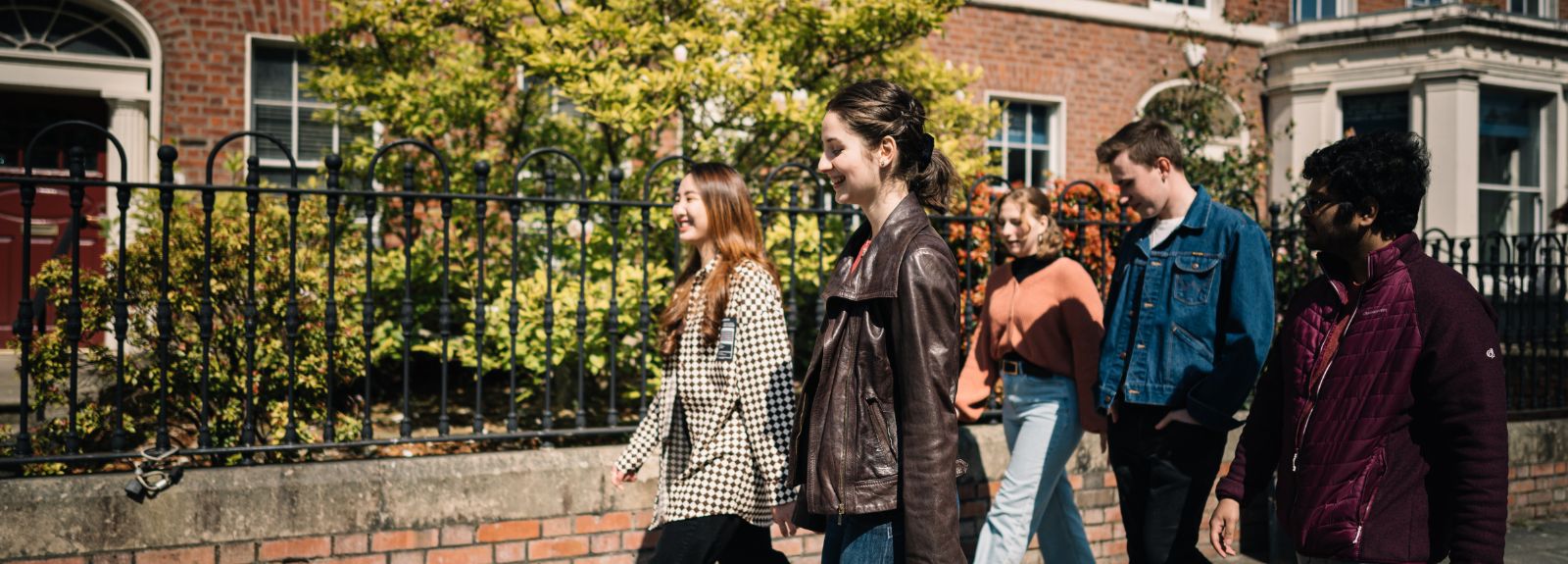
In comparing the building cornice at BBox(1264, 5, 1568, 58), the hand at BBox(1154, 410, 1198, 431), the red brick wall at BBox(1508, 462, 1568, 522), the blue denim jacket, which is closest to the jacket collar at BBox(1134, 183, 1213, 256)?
the blue denim jacket

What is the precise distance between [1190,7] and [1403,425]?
11.8 meters

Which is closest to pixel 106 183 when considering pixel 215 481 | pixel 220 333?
pixel 215 481

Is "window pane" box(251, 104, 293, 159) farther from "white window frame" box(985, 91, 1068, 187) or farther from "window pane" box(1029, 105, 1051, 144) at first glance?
"window pane" box(1029, 105, 1051, 144)

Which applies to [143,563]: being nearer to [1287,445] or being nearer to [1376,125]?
[1287,445]

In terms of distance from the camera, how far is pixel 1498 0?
13648 mm

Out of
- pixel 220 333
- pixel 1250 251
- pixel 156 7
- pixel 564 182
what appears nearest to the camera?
pixel 1250 251

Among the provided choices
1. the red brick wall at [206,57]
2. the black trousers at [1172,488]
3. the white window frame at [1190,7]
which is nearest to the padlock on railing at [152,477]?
the black trousers at [1172,488]

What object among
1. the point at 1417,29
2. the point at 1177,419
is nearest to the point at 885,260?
the point at 1177,419

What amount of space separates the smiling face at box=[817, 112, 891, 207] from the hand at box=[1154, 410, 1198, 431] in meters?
1.42

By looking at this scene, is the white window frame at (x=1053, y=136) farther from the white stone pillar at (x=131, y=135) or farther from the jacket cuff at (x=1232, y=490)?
the jacket cuff at (x=1232, y=490)

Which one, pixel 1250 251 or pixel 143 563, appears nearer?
pixel 1250 251

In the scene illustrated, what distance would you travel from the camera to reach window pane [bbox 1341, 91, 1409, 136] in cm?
1288

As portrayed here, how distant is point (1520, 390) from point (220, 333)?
23.2 feet

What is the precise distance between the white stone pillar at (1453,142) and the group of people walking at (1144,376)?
10.8 metres
